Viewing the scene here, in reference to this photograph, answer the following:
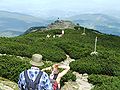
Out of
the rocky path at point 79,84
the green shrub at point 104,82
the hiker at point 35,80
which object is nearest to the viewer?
the hiker at point 35,80

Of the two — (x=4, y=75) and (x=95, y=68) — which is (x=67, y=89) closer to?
(x=4, y=75)

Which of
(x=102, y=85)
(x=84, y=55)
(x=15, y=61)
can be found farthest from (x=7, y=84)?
(x=84, y=55)

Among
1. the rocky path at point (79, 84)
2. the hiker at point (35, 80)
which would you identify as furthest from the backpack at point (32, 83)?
the rocky path at point (79, 84)

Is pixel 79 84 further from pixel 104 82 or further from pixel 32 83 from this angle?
pixel 32 83

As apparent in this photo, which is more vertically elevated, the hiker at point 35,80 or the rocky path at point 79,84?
the hiker at point 35,80

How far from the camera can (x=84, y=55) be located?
2850cm

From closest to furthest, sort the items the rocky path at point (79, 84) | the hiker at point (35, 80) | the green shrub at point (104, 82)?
the hiker at point (35, 80)
the green shrub at point (104, 82)
the rocky path at point (79, 84)

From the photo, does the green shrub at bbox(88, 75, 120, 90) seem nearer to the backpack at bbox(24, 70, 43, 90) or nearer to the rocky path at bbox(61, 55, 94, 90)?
the rocky path at bbox(61, 55, 94, 90)

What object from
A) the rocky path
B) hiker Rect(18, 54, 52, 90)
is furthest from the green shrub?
hiker Rect(18, 54, 52, 90)

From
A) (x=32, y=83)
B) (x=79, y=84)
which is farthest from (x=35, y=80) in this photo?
(x=79, y=84)

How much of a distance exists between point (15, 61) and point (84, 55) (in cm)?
941

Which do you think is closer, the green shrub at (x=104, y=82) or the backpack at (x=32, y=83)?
the backpack at (x=32, y=83)

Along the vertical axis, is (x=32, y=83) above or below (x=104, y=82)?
above

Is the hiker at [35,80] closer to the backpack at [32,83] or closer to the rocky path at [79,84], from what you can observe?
the backpack at [32,83]
